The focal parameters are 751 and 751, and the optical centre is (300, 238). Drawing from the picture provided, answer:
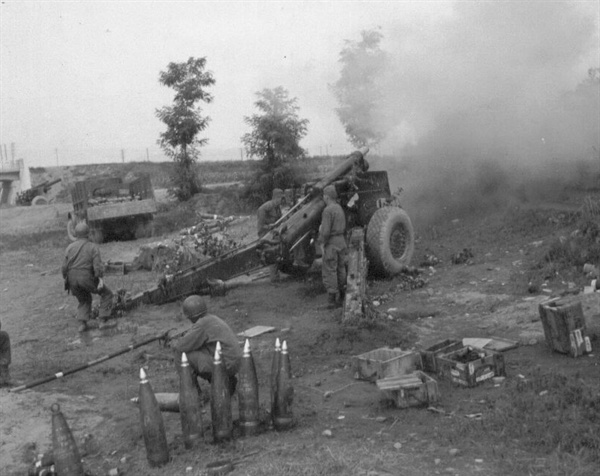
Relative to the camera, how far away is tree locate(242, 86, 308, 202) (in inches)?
896

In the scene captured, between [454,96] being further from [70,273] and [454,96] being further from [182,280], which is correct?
[70,273]

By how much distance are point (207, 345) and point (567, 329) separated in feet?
11.5

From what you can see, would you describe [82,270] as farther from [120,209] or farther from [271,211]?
[120,209]

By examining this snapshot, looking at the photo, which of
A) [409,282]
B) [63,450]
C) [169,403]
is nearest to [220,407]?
[169,403]

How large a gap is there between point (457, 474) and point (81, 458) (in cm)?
288

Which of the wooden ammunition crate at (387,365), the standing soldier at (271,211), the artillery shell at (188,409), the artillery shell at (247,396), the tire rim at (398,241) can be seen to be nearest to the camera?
the artillery shell at (188,409)

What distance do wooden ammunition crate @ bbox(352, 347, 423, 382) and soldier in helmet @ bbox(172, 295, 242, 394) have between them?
1436mm

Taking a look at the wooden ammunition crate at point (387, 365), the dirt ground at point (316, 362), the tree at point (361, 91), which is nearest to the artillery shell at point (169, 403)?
the dirt ground at point (316, 362)

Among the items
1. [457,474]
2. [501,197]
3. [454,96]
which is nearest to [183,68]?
[454,96]

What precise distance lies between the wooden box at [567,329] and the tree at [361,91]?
41.2 ft

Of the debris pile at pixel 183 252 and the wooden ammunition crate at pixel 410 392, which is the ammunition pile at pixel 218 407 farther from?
the debris pile at pixel 183 252

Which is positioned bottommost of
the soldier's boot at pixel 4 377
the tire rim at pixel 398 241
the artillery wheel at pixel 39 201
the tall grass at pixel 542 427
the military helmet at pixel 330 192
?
the tall grass at pixel 542 427

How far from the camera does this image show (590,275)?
10.4 metres

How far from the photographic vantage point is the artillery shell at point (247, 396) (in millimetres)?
5840
